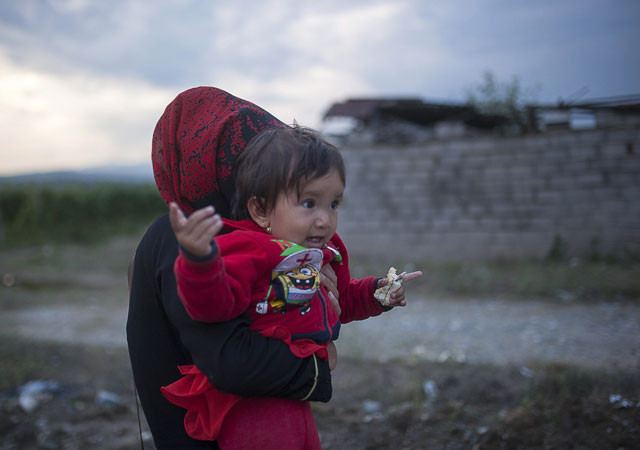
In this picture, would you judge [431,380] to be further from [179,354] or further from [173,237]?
[173,237]

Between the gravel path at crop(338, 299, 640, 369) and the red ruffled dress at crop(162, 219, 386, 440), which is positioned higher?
the red ruffled dress at crop(162, 219, 386, 440)

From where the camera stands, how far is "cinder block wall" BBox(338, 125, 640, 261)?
7.37 metres

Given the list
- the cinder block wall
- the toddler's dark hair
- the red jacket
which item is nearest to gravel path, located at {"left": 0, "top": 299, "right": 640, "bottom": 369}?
the cinder block wall

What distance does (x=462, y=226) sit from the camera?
825 cm

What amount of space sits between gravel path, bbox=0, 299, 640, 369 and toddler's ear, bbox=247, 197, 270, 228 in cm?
344

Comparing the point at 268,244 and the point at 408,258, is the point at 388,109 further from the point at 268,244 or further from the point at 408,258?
the point at 268,244

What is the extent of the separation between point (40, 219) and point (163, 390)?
56.9 ft

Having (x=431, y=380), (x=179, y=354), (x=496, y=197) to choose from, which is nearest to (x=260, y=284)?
(x=179, y=354)

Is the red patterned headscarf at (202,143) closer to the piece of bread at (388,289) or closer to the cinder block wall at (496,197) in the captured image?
the piece of bread at (388,289)

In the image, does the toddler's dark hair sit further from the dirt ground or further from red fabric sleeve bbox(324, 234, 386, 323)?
the dirt ground

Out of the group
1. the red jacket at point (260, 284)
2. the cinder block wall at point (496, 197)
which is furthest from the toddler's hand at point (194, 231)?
the cinder block wall at point (496, 197)

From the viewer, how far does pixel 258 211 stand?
1.41 m

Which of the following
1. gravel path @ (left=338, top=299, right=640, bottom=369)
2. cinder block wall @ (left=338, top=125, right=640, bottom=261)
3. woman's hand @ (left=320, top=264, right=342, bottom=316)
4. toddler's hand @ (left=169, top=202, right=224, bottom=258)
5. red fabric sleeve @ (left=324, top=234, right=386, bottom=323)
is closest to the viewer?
toddler's hand @ (left=169, top=202, right=224, bottom=258)

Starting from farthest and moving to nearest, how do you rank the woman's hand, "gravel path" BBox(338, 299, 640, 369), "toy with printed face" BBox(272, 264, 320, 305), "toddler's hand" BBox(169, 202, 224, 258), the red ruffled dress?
"gravel path" BBox(338, 299, 640, 369) → the woman's hand → "toy with printed face" BBox(272, 264, 320, 305) → the red ruffled dress → "toddler's hand" BBox(169, 202, 224, 258)
